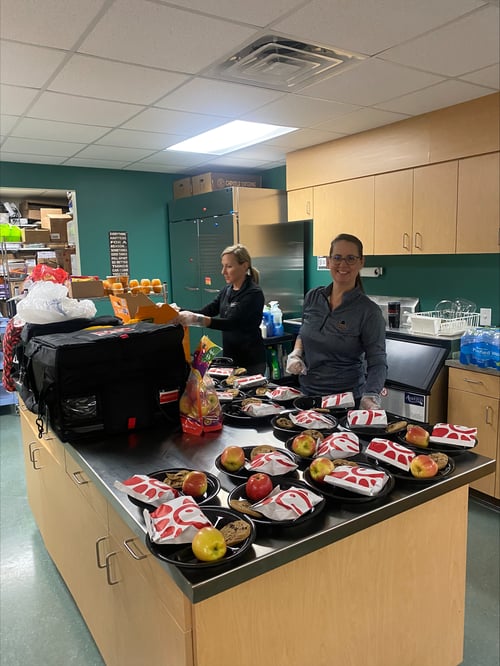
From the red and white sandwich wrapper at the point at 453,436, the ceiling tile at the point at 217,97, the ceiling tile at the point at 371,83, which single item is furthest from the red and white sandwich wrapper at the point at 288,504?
the ceiling tile at the point at 217,97

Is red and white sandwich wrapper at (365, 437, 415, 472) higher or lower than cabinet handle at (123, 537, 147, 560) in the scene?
higher

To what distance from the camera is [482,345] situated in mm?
3035

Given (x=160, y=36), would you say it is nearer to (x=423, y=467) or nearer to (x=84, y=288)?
(x=84, y=288)

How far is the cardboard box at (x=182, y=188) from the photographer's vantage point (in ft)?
17.9

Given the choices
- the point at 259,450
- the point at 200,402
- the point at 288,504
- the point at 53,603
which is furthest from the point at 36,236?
the point at 288,504

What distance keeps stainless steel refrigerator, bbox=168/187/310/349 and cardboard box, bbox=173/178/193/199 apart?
0.13 metres

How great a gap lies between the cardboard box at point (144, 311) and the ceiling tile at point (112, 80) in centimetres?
109

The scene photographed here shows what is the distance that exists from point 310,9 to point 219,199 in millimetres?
2981

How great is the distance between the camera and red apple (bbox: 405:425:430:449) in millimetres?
1506

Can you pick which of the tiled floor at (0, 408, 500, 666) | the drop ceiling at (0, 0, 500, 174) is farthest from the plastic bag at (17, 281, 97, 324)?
the tiled floor at (0, 408, 500, 666)

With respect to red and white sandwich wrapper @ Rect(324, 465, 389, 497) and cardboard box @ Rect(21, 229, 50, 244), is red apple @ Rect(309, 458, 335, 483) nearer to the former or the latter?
red and white sandwich wrapper @ Rect(324, 465, 389, 497)

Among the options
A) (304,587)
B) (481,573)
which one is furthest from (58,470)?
(481,573)

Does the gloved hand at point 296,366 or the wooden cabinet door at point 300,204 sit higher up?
the wooden cabinet door at point 300,204

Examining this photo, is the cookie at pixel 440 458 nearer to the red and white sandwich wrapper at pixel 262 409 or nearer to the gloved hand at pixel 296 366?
the red and white sandwich wrapper at pixel 262 409
